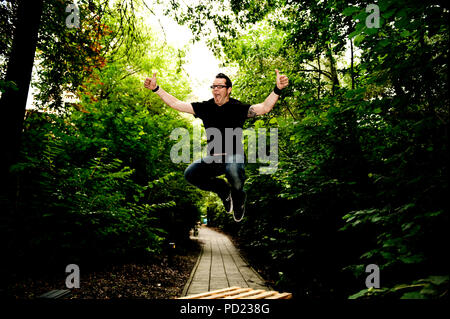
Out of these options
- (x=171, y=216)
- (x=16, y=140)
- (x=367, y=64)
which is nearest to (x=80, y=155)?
(x=16, y=140)

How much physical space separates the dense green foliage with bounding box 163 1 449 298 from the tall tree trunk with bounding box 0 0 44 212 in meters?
2.56

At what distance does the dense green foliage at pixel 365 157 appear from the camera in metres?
1.75

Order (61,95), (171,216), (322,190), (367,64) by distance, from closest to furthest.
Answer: (367,64)
(322,190)
(61,95)
(171,216)

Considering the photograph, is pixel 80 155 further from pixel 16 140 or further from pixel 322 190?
pixel 322 190

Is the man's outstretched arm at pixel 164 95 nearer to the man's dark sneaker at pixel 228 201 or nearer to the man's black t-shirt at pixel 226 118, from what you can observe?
the man's black t-shirt at pixel 226 118

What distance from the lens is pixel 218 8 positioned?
5.18 m

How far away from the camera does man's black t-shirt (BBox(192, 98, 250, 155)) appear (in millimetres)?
2707

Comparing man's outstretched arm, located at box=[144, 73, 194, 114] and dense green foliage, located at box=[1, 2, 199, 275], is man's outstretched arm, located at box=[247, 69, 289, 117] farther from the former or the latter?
dense green foliage, located at box=[1, 2, 199, 275]

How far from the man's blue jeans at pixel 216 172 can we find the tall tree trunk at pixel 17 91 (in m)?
2.97

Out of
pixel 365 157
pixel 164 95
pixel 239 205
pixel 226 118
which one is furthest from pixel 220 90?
pixel 365 157

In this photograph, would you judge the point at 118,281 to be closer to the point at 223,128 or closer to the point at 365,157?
the point at 223,128

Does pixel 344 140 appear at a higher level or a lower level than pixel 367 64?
lower

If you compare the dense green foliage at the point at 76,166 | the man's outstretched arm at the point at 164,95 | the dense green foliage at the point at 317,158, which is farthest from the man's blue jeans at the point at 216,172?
the dense green foliage at the point at 76,166

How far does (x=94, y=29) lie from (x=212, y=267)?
888cm
